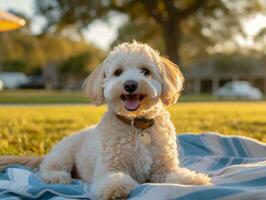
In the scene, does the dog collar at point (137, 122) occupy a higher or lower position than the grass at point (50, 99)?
higher

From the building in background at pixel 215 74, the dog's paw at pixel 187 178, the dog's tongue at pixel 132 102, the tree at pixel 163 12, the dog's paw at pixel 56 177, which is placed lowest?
the dog's paw at pixel 56 177

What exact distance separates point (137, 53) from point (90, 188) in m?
1.17

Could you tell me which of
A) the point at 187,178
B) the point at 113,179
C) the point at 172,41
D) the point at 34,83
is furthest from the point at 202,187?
the point at 34,83

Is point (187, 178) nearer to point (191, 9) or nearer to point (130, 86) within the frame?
point (130, 86)

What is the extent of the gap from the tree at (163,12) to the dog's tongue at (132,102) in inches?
1148

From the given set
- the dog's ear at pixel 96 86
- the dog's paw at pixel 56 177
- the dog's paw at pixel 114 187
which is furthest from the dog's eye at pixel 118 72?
the dog's paw at pixel 56 177

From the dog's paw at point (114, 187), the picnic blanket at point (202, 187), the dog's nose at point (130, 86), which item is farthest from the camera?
the dog's nose at point (130, 86)

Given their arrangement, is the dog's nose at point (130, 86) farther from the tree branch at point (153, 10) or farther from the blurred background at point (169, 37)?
the tree branch at point (153, 10)

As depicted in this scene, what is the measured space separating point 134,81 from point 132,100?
19cm

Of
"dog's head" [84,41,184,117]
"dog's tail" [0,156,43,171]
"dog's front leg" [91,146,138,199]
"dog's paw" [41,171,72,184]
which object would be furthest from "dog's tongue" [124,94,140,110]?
"dog's tail" [0,156,43,171]

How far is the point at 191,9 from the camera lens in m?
34.1

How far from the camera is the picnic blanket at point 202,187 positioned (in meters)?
3.43

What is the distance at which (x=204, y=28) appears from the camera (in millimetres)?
37281

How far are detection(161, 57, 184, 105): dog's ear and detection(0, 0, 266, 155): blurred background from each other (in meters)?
2.61
